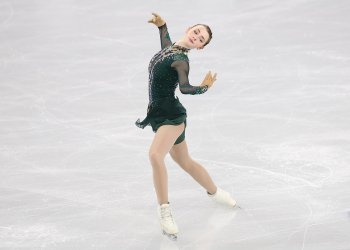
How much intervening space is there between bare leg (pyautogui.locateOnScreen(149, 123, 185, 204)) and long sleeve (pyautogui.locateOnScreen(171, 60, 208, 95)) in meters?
0.38

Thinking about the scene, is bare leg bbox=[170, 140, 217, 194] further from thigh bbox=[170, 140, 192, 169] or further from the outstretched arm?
the outstretched arm

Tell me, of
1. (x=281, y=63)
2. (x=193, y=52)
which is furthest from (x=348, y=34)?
(x=193, y=52)

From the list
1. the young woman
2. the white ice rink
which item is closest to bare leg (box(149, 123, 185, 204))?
the young woman

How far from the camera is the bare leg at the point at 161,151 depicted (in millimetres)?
4527

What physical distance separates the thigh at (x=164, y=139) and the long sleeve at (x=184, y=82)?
37cm

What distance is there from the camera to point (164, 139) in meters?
4.54

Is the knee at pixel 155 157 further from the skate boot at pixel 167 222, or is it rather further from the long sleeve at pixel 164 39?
the long sleeve at pixel 164 39

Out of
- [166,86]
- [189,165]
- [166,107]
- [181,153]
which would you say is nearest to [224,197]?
[189,165]

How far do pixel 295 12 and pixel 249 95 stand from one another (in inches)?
112

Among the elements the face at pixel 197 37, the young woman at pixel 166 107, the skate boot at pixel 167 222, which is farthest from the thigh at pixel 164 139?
the face at pixel 197 37

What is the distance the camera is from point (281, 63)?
7.75 metres

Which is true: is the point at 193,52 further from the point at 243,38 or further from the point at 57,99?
the point at 57,99

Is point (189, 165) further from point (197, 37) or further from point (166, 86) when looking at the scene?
point (197, 37)

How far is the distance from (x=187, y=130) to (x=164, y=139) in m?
1.76
